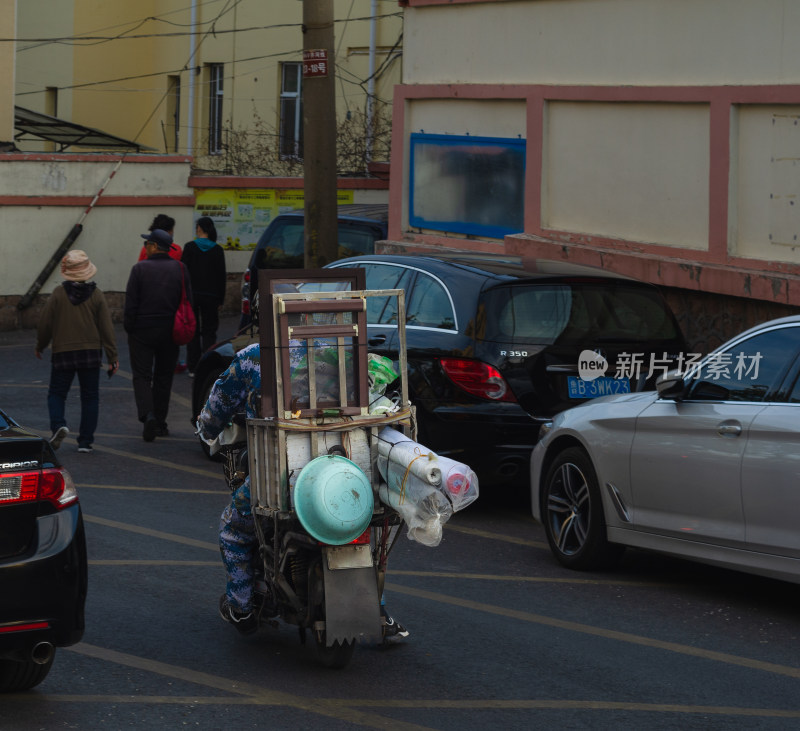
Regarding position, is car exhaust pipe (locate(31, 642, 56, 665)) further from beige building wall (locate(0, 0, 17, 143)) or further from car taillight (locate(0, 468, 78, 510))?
beige building wall (locate(0, 0, 17, 143))

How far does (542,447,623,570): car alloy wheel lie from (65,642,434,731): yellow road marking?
288 centimetres

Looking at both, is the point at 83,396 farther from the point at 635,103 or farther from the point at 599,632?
the point at 635,103


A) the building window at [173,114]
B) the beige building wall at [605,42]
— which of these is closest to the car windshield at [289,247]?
the beige building wall at [605,42]

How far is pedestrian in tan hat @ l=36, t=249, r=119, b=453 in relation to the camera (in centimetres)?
1171

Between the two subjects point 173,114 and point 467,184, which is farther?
point 173,114

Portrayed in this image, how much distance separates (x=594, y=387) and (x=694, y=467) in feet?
7.33

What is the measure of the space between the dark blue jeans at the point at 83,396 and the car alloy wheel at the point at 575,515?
468cm

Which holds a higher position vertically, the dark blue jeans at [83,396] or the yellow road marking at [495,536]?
the dark blue jeans at [83,396]

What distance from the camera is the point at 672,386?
7.67 metres

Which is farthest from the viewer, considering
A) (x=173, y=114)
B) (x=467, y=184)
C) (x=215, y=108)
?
(x=173, y=114)

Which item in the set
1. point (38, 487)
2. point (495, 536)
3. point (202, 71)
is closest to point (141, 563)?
point (495, 536)

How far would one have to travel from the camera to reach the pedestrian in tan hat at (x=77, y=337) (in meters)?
11.7

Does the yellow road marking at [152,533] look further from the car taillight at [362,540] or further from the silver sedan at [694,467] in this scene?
the car taillight at [362,540]

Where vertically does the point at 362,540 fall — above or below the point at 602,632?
above
